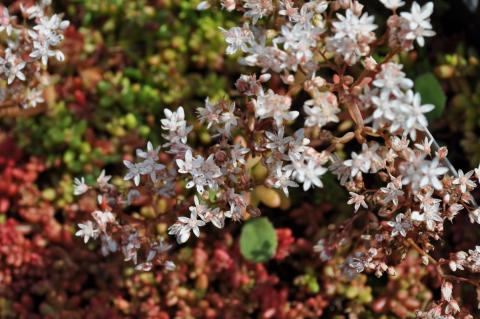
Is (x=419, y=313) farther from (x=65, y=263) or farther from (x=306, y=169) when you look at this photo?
(x=65, y=263)

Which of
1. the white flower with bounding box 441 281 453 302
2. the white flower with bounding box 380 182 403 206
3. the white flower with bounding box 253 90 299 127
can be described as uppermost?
the white flower with bounding box 253 90 299 127

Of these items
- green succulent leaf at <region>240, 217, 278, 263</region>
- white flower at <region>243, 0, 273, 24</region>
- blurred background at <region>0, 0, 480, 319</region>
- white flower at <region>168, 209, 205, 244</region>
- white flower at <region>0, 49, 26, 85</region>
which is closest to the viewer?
white flower at <region>243, 0, 273, 24</region>

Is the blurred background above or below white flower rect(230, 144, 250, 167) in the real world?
below

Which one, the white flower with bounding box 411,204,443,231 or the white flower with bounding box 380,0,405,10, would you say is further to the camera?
the white flower with bounding box 411,204,443,231

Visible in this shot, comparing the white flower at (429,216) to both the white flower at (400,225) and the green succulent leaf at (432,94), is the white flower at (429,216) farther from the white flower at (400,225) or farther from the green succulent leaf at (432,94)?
the green succulent leaf at (432,94)

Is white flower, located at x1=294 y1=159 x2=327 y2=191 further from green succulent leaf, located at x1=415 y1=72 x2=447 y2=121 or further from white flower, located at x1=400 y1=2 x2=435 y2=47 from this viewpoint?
green succulent leaf, located at x1=415 y1=72 x2=447 y2=121

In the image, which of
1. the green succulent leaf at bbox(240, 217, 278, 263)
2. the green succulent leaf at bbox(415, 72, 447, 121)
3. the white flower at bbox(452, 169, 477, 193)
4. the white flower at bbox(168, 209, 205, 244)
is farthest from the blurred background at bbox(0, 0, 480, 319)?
the white flower at bbox(452, 169, 477, 193)

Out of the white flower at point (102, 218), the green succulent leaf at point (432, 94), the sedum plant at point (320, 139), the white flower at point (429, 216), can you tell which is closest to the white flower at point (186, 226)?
the sedum plant at point (320, 139)
